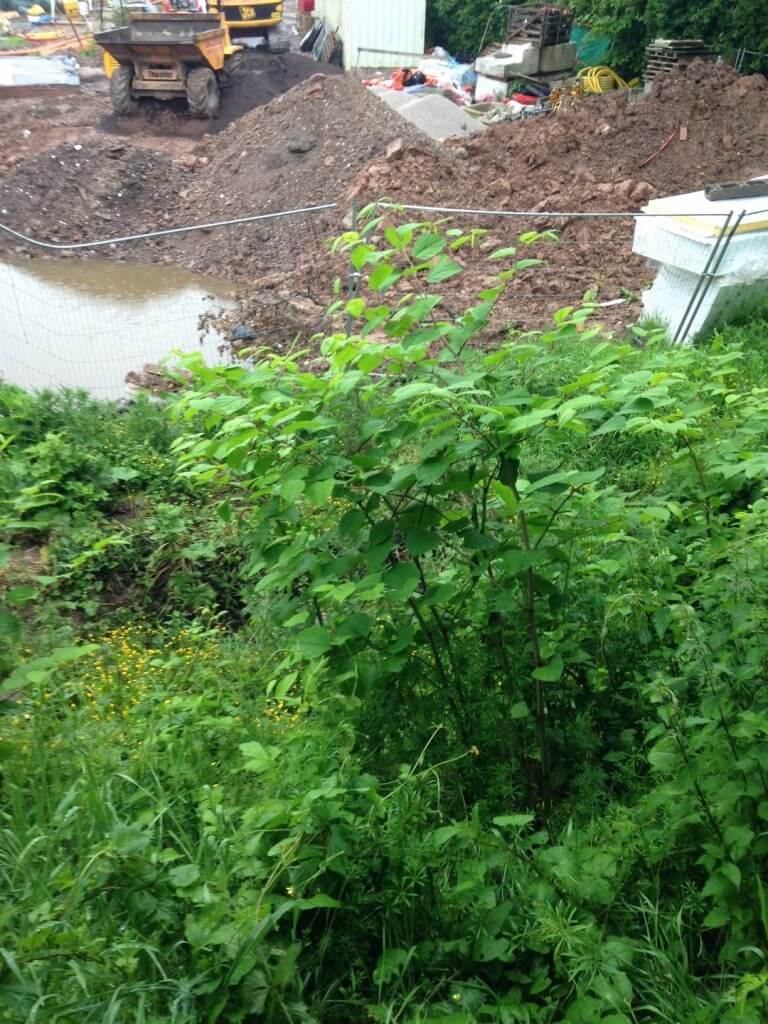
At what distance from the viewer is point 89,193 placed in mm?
15500

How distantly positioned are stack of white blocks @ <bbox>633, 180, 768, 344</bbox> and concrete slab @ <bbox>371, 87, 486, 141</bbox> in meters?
10.4

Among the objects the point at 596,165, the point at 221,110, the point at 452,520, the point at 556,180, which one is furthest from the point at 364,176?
the point at 452,520

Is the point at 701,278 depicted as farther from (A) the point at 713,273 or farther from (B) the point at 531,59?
(B) the point at 531,59

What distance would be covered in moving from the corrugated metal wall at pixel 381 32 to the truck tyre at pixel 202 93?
593cm

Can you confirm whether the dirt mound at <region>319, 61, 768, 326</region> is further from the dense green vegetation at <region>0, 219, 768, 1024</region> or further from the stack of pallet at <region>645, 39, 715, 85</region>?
the dense green vegetation at <region>0, 219, 768, 1024</region>

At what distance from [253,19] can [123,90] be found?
6.18 metres

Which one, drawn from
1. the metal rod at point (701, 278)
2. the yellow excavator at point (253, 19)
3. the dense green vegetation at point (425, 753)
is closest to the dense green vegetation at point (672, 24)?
the yellow excavator at point (253, 19)

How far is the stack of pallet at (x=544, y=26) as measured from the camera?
21594mm

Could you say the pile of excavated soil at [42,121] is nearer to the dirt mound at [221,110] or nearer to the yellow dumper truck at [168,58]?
the dirt mound at [221,110]

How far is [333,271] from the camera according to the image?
36.2ft

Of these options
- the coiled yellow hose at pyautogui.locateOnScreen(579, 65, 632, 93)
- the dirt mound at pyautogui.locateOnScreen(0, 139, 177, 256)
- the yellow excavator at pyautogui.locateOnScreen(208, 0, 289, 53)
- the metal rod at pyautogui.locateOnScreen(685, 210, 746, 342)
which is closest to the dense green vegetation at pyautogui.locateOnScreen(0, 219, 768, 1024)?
the metal rod at pyautogui.locateOnScreen(685, 210, 746, 342)

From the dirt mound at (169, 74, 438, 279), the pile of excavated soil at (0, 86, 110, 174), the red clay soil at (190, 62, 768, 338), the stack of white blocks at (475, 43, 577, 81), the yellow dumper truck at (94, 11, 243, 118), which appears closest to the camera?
the red clay soil at (190, 62, 768, 338)

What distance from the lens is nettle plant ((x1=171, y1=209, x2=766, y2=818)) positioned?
2.50 m

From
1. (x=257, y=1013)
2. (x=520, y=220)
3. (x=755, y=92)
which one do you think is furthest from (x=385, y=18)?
(x=257, y=1013)
